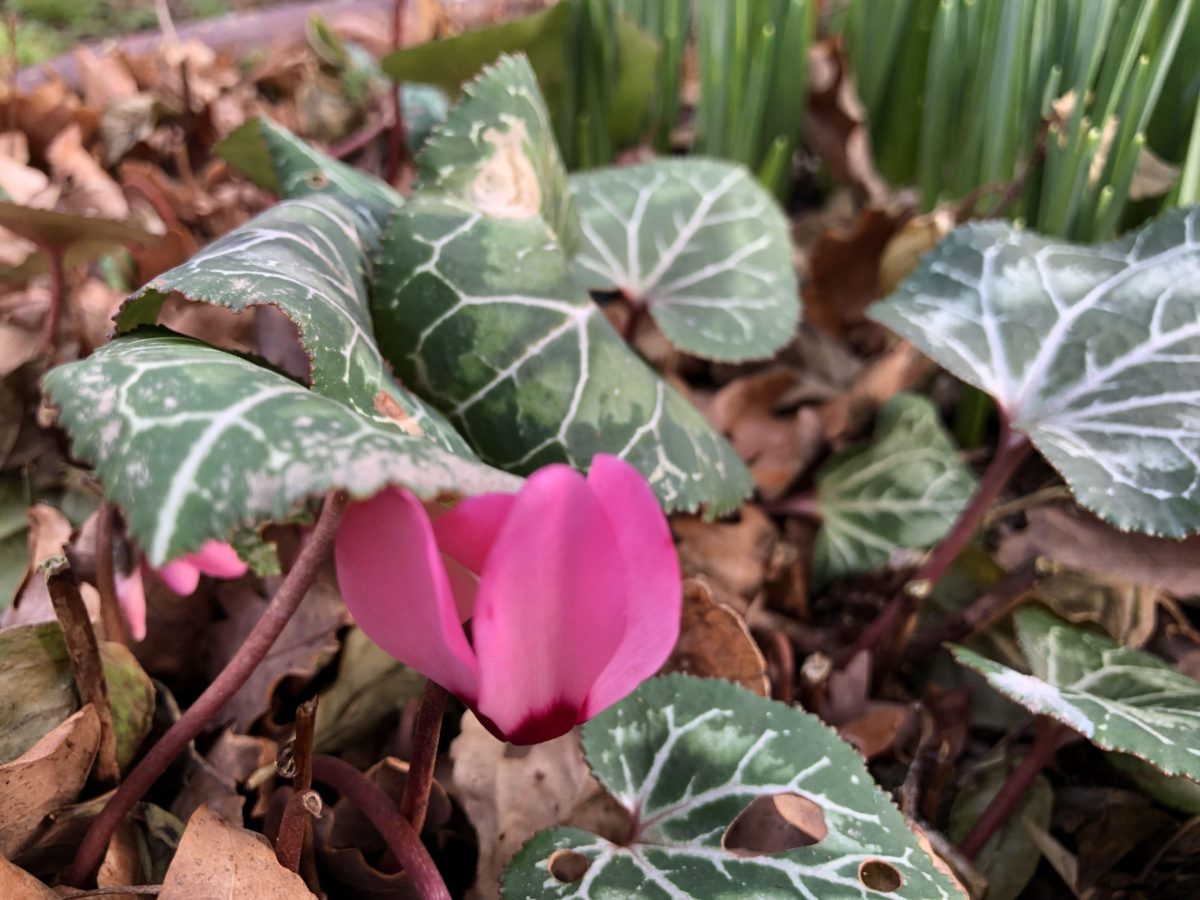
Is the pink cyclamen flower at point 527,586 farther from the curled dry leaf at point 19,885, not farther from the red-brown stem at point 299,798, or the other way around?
the curled dry leaf at point 19,885

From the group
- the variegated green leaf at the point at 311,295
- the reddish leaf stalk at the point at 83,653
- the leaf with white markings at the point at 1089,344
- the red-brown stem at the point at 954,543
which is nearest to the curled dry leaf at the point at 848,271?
the leaf with white markings at the point at 1089,344

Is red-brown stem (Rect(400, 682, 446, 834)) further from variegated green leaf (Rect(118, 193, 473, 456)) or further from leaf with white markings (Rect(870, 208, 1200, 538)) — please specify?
leaf with white markings (Rect(870, 208, 1200, 538))

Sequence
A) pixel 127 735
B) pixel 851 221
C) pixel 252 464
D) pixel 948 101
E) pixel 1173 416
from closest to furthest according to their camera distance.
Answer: pixel 252 464 → pixel 127 735 → pixel 1173 416 → pixel 948 101 → pixel 851 221

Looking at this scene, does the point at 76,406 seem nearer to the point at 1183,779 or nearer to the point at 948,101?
the point at 1183,779

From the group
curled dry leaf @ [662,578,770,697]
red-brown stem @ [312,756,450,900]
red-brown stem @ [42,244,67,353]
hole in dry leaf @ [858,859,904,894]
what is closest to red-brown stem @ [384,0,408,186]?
red-brown stem @ [42,244,67,353]

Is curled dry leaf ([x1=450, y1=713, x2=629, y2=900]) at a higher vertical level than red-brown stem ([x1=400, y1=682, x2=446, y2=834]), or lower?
lower

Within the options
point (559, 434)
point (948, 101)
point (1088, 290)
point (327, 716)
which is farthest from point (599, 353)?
point (948, 101)
